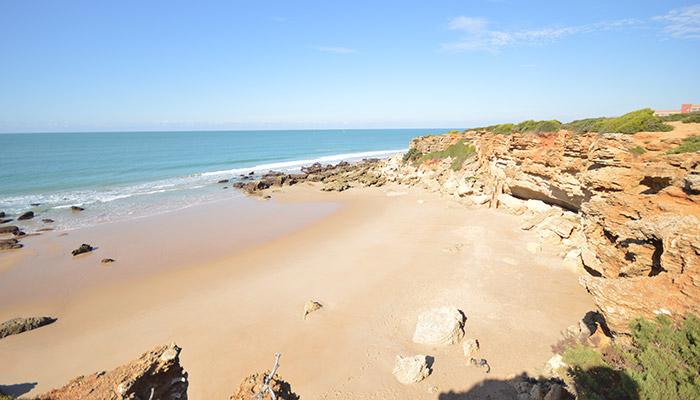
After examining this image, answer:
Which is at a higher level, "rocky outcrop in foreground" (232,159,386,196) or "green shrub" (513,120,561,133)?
"green shrub" (513,120,561,133)

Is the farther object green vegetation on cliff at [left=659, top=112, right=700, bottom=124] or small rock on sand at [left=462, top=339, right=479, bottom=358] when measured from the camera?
green vegetation on cliff at [left=659, top=112, right=700, bottom=124]

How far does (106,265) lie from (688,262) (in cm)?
2172

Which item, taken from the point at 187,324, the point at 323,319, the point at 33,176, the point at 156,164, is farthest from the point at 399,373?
the point at 156,164

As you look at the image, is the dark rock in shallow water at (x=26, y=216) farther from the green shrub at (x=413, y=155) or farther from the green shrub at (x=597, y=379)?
the green shrub at (x=413, y=155)

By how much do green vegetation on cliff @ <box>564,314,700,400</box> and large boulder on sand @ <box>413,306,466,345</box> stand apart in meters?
3.29

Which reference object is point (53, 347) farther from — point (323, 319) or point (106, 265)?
point (323, 319)

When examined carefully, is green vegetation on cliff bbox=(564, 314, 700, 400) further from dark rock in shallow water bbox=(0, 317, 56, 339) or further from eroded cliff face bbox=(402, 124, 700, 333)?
dark rock in shallow water bbox=(0, 317, 56, 339)

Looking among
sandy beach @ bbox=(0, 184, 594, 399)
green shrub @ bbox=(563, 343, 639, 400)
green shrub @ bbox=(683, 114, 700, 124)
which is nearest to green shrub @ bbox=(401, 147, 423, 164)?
sandy beach @ bbox=(0, 184, 594, 399)

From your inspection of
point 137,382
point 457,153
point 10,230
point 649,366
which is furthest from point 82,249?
point 457,153

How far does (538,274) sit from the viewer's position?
38.8ft

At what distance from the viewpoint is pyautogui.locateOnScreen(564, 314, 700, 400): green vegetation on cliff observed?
4.39 metres

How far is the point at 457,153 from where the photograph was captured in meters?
30.7

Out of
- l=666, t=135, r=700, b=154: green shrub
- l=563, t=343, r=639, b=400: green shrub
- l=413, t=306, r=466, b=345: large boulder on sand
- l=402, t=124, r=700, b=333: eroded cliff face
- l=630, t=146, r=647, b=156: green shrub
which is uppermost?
l=666, t=135, r=700, b=154: green shrub

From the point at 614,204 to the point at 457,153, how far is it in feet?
79.3
